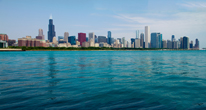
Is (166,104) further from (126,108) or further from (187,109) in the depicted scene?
(126,108)

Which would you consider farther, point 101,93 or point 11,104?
point 101,93

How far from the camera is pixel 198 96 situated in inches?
651

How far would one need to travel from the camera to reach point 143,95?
54.7 feet

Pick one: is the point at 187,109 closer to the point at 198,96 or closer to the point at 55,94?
the point at 198,96

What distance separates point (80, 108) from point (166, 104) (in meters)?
6.98

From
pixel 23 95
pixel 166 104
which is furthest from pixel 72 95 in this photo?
pixel 166 104

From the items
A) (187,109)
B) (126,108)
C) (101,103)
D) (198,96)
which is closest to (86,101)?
(101,103)

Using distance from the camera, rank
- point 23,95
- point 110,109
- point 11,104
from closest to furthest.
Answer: point 110,109 < point 11,104 < point 23,95

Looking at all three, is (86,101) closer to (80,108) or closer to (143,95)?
(80,108)

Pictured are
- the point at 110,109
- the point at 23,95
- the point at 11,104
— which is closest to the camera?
the point at 110,109

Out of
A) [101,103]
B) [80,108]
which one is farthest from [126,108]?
[80,108]

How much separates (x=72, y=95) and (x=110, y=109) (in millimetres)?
5154

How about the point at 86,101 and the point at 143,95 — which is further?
the point at 143,95

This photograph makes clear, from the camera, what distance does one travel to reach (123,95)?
54.5ft
